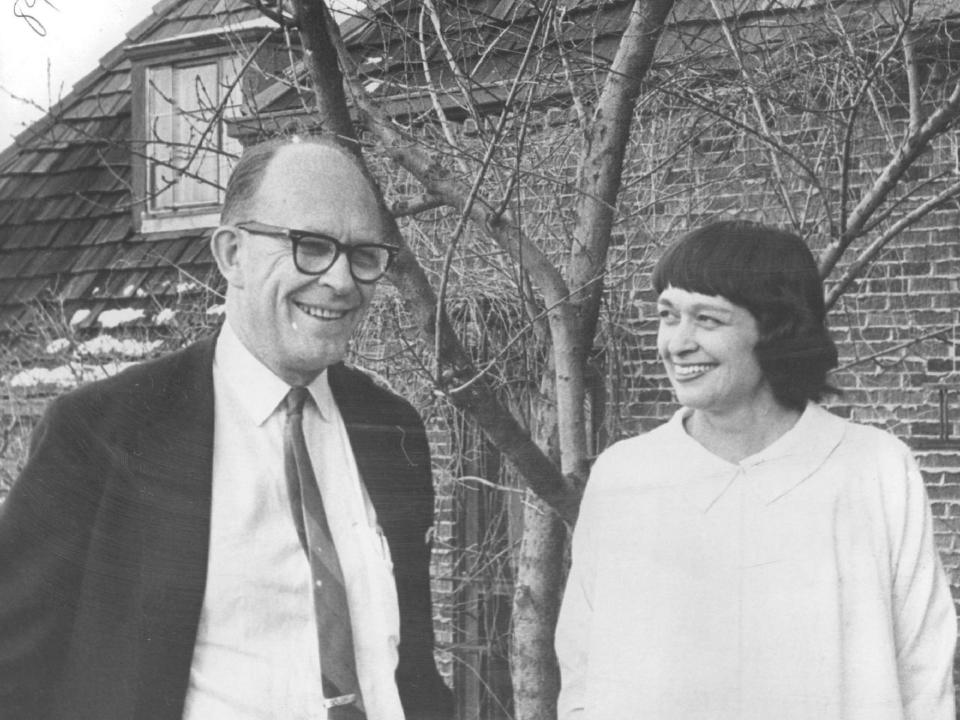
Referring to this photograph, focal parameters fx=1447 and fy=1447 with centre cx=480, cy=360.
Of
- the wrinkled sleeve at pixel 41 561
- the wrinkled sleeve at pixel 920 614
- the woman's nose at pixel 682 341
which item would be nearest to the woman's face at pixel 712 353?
the woman's nose at pixel 682 341

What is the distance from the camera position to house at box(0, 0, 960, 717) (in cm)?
338

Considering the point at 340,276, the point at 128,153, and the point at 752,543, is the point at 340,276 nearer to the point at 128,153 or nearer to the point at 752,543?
the point at 752,543

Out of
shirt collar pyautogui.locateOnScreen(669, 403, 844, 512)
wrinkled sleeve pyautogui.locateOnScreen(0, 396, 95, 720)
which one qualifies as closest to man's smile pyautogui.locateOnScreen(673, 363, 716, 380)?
shirt collar pyautogui.locateOnScreen(669, 403, 844, 512)

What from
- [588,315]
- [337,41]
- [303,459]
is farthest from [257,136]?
[303,459]

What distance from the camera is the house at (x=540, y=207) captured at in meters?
3.38

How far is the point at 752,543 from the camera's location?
7.18ft

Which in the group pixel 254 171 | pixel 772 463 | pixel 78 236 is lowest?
pixel 772 463

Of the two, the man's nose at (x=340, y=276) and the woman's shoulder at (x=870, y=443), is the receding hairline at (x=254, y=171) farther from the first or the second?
the woman's shoulder at (x=870, y=443)

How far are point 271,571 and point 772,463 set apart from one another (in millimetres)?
783

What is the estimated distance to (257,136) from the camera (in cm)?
389

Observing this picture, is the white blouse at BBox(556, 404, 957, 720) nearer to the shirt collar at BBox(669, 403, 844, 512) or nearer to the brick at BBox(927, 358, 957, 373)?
the shirt collar at BBox(669, 403, 844, 512)

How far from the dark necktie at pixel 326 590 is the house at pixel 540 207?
1.34 m

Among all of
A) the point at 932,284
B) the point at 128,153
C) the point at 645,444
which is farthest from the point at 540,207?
the point at 645,444

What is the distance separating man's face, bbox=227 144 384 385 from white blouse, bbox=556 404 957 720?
56 centimetres
